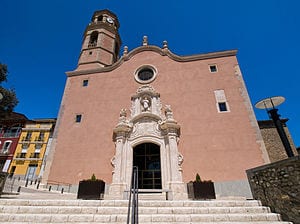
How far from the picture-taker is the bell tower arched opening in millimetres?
9703

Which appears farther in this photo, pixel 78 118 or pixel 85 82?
pixel 85 82

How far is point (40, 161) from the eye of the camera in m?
22.7

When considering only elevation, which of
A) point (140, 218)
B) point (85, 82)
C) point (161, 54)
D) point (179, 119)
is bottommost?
point (140, 218)

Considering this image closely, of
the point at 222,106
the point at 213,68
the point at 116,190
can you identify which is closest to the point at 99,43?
the point at 213,68

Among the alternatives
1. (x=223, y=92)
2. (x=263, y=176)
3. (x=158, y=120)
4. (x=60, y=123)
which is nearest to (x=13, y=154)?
(x=60, y=123)

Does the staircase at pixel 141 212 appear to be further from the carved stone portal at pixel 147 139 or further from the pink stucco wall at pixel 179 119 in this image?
the pink stucco wall at pixel 179 119

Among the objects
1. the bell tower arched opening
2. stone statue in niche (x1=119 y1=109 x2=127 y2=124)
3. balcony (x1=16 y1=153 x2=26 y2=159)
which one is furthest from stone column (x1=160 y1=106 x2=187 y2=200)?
balcony (x1=16 y1=153 x2=26 y2=159)

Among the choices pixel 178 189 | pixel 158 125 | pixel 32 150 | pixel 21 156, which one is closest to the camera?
pixel 178 189

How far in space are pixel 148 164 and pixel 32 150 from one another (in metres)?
21.1

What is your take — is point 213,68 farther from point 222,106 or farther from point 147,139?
point 147,139

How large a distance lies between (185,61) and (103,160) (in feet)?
29.6

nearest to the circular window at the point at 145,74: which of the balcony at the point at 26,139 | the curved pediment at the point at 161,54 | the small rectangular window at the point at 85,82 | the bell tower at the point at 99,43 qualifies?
the curved pediment at the point at 161,54

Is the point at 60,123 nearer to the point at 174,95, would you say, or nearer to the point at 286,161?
the point at 174,95

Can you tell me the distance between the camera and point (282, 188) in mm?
4223
